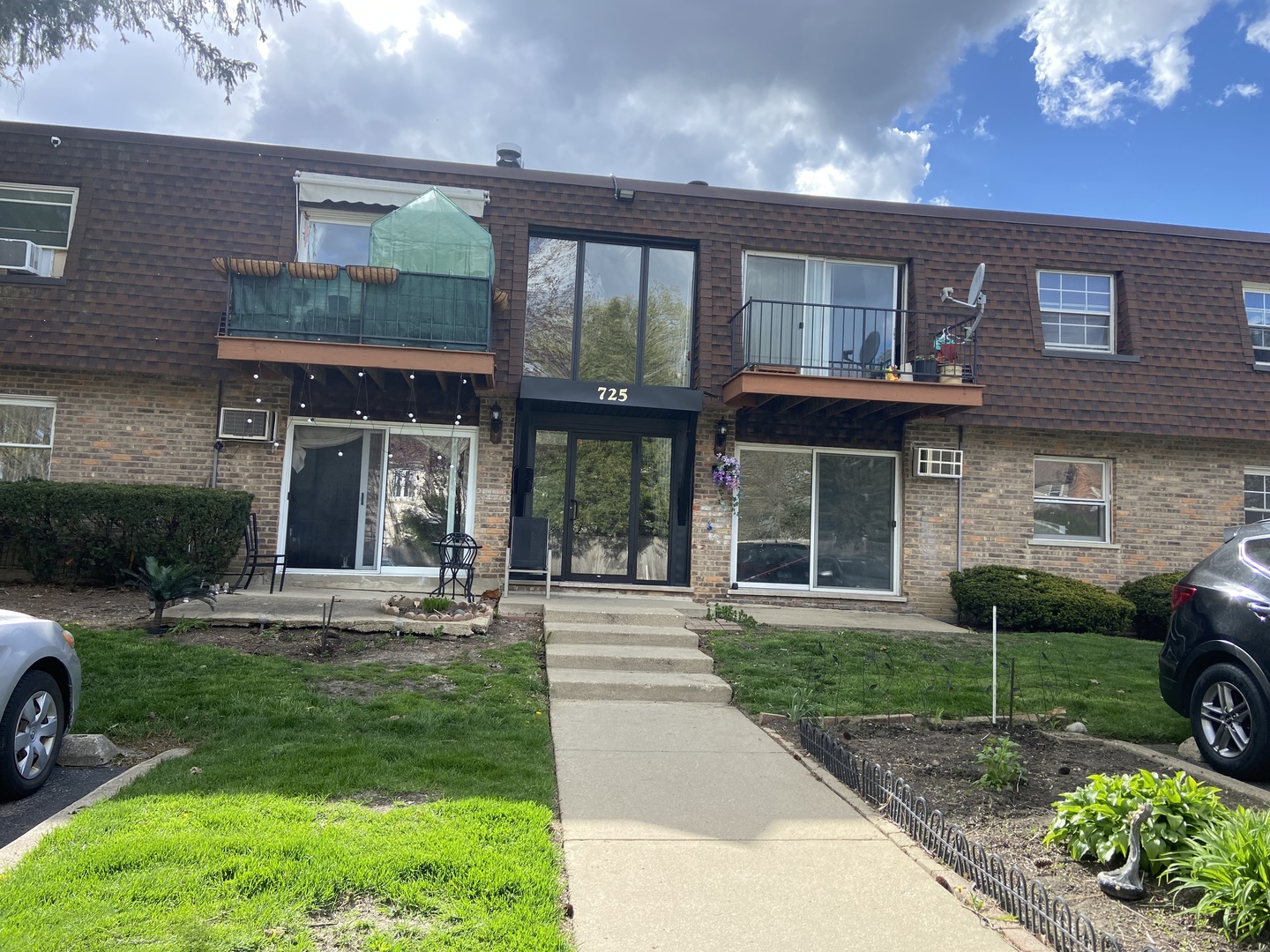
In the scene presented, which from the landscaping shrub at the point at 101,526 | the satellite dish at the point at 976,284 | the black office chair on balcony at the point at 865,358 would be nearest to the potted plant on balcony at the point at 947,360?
the satellite dish at the point at 976,284

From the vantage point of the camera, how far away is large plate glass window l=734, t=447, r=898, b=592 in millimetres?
11633

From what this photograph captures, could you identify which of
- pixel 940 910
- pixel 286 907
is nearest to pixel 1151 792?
pixel 940 910

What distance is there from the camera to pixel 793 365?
1129 cm

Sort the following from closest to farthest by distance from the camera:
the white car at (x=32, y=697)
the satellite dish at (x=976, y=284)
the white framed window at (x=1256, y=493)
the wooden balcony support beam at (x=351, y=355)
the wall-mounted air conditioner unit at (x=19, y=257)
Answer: the white car at (x=32, y=697) < the wooden balcony support beam at (x=351, y=355) < the wall-mounted air conditioner unit at (x=19, y=257) < the satellite dish at (x=976, y=284) < the white framed window at (x=1256, y=493)

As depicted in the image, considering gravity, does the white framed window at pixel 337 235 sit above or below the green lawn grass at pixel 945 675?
above

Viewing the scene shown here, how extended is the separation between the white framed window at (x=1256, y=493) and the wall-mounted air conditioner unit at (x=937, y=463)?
14.4ft

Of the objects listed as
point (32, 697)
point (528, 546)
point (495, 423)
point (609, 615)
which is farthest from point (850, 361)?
point (32, 697)

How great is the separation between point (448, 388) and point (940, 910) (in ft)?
29.7

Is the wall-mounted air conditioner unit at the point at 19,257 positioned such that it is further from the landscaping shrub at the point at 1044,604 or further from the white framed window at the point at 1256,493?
the white framed window at the point at 1256,493

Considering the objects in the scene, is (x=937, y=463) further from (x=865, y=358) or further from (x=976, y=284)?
(x=976, y=284)

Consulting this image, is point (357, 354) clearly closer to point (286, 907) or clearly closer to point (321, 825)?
point (321, 825)

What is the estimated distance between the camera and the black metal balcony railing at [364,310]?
33.1 feet

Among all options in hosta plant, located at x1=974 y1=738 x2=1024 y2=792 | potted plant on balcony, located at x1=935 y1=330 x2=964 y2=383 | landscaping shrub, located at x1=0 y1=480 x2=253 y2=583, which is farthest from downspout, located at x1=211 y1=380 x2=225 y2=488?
hosta plant, located at x1=974 y1=738 x2=1024 y2=792

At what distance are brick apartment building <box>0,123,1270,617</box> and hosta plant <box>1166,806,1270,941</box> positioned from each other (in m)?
7.58
